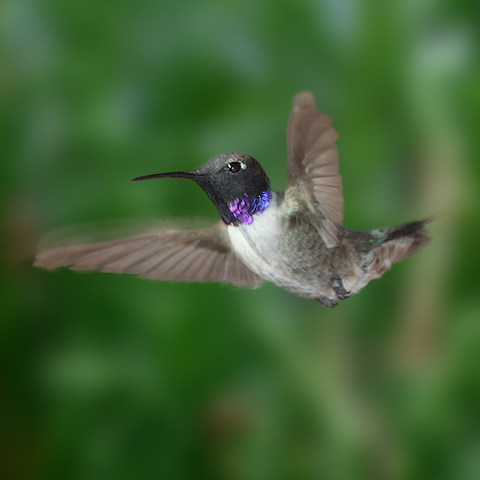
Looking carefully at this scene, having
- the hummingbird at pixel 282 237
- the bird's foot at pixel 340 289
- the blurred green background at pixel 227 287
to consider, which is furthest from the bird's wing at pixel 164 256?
the blurred green background at pixel 227 287

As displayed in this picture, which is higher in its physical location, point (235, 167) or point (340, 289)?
point (235, 167)

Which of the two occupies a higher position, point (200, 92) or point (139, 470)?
point (200, 92)

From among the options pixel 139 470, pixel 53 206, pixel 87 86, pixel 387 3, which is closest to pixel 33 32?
pixel 87 86

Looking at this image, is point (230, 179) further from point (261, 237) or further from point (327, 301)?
point (327, 301)

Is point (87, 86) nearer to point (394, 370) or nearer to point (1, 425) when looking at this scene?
point (1, 425)

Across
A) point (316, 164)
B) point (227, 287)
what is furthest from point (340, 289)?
point (227, 287)

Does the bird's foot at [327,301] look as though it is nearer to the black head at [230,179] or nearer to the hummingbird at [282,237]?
the hummingbird at [282,237]

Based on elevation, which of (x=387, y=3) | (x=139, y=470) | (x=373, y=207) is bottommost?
(x=139, y=470)
